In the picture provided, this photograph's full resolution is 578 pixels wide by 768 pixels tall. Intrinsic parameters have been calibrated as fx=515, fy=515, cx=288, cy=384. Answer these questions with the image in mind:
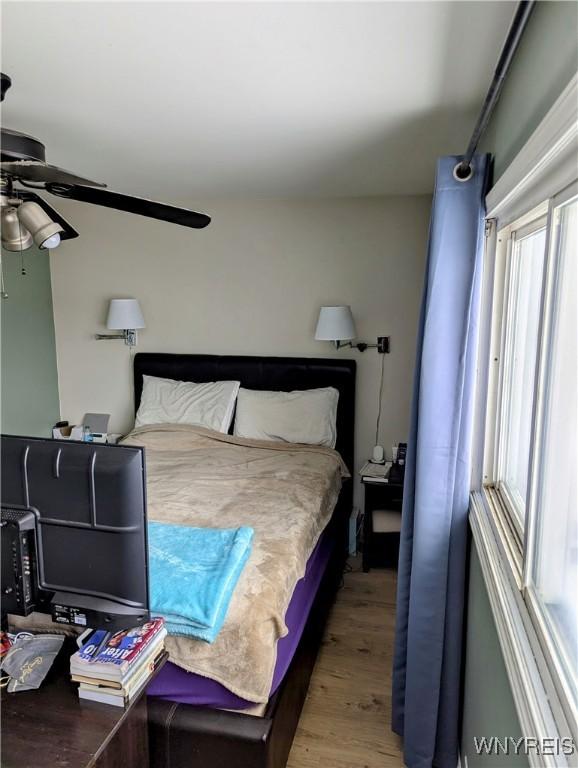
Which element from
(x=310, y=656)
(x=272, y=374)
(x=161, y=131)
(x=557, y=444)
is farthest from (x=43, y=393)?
(x=557, y=444)

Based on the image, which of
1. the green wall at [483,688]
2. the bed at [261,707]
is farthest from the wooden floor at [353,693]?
the green wall at [483,688]

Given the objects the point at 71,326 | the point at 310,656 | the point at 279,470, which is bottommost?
the point at 310,656

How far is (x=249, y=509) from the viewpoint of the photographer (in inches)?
92.3

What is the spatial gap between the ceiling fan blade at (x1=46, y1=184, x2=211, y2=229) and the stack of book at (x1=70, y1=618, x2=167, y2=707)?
1.44 metres

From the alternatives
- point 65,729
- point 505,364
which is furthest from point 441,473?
point 65,729

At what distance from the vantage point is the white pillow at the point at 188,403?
3.43 meters

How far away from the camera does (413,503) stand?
6.20ft

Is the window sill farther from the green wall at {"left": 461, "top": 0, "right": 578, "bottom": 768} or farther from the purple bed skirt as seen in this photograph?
the purple bed skirt

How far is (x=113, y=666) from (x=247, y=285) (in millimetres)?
2755

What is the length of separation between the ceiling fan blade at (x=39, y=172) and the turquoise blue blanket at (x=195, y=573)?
131cm

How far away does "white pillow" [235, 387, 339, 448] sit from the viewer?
10.8 feet

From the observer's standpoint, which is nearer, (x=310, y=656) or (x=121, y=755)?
(x=121, y=755)

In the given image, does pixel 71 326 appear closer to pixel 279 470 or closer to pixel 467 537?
pixel 279 470

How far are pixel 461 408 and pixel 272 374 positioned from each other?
197cm
